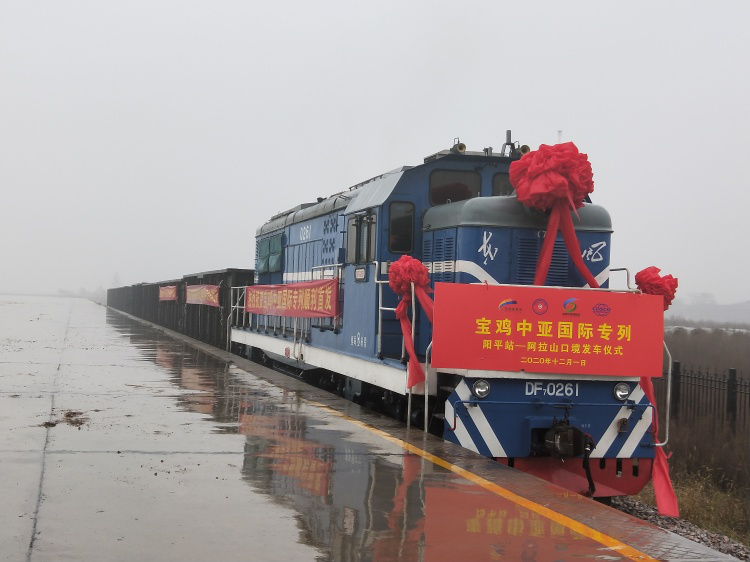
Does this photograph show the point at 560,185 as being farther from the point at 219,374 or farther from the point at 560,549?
the point at 219,374

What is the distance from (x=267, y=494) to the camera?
612 centimetres

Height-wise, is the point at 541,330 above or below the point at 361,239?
below

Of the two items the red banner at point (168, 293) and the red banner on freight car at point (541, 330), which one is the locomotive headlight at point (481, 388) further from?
the red banner at point (168, 293)

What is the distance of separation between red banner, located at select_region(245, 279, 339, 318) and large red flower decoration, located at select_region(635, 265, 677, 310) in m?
4.30

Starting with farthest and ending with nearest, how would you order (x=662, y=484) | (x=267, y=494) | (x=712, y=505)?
(x=712, y=505)
(x=662, y=484)
(x=267, y=494)

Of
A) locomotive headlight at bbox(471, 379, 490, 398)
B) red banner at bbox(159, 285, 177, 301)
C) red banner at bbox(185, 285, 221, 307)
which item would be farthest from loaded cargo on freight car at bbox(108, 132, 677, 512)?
red banner at bbox(159, 285, 177, 301)

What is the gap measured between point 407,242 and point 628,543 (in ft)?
17.5

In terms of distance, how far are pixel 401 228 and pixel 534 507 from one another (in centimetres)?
452

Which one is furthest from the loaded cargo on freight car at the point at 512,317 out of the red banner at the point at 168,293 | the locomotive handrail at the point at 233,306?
the red banner at the point at 168,293

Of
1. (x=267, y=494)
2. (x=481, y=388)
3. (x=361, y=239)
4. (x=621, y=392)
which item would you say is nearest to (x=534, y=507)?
(x=267, y=494)

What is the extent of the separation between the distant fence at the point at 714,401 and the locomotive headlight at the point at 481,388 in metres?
6.05

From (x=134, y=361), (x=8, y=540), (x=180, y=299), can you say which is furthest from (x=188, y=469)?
(x=180, y=299)

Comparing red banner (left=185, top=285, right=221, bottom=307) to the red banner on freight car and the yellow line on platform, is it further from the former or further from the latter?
the red banner on freight car

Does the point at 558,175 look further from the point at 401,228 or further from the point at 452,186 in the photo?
the point at 401,228
